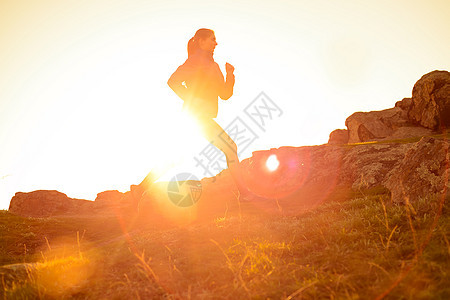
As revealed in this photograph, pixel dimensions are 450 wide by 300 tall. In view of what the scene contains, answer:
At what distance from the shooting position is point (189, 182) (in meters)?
8.39

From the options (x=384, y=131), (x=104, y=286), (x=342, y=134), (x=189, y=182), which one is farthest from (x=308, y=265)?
(x=342, y=134)

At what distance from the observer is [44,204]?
32250 millimetres

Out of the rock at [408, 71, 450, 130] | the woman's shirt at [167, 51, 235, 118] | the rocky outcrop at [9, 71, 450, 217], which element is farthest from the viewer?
the rock at [408, 71, 450, 130]

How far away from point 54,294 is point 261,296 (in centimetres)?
247

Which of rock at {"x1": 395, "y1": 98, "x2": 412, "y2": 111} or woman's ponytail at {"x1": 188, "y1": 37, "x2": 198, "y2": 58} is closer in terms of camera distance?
woman's ponytail at {"x1": 188, "y1": 37, "x2": 198, "y2": 58}

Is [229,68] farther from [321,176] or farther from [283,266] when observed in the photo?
[321,176]

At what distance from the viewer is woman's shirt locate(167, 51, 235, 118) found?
641 centimetres

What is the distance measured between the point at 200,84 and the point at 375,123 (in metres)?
66.2

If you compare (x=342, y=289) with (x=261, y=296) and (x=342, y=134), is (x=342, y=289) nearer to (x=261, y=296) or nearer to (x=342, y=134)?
(x=261, y=296)

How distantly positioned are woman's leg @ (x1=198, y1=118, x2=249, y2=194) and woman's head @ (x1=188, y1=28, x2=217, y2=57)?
1803mm

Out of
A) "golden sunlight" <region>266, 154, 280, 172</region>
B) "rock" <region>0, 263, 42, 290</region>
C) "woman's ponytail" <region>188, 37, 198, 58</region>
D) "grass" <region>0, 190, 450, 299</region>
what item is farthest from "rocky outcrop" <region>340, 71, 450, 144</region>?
"rock" <region>0, 263, 42, 290</region>

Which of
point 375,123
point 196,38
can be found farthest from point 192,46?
point 375,123

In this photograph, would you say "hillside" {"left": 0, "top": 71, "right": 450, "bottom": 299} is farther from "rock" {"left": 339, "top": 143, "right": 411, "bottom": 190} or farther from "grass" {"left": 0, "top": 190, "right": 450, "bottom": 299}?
"rock" {"left": 339, "top": 143, "right": 411, "bottom": 190}

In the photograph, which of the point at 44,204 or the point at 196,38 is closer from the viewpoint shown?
the point at 196,38
